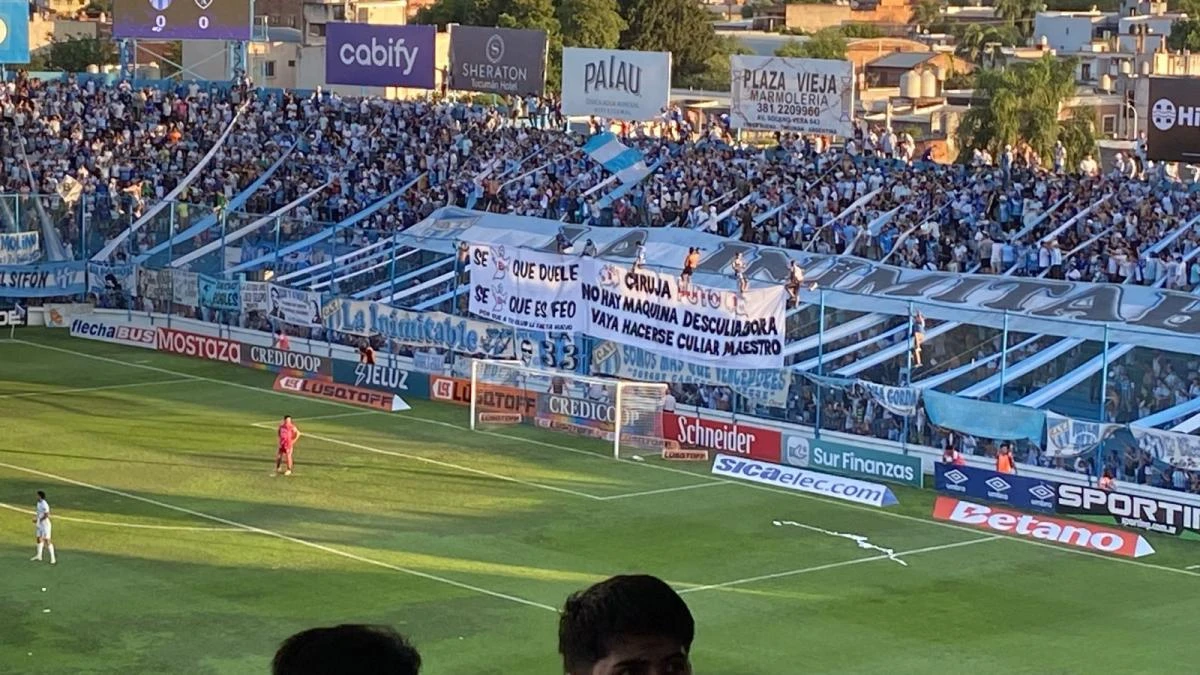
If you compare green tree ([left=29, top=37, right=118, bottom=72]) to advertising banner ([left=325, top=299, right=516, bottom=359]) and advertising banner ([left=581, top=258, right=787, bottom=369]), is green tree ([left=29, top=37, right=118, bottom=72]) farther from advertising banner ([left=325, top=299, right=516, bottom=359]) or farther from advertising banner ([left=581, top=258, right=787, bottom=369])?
advertising banner ([left=581, top=258, right=787, bottom=369])

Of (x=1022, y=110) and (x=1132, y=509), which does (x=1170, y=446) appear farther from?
(x=1022, y=110)

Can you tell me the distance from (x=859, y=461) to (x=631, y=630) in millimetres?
35335

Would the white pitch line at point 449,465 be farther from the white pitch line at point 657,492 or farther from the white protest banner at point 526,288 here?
the white protest banner at point 526,288

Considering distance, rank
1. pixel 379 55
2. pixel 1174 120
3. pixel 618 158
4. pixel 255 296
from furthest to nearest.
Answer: pixel 379 55
pixel 618 158
pixel 255 296
pixel 1174 120

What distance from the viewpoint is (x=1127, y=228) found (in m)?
46.7

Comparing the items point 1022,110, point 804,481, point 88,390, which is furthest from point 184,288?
point 1022,110

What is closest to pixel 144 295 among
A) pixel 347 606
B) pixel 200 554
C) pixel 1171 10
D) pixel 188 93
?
pixel 188 93

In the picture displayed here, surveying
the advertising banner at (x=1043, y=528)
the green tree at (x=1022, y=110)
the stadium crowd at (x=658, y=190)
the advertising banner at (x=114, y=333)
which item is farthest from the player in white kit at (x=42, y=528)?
the green tree at (x=1022, y=110)

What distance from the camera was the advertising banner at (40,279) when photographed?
57875 millimetres

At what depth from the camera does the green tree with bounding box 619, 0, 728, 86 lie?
402 feet

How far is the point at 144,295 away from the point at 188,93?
16793mm

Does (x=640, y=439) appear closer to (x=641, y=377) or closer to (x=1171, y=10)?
(x=641, y=377)

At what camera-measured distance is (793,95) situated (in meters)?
60.9

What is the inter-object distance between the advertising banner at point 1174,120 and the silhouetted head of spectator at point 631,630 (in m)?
48.9
